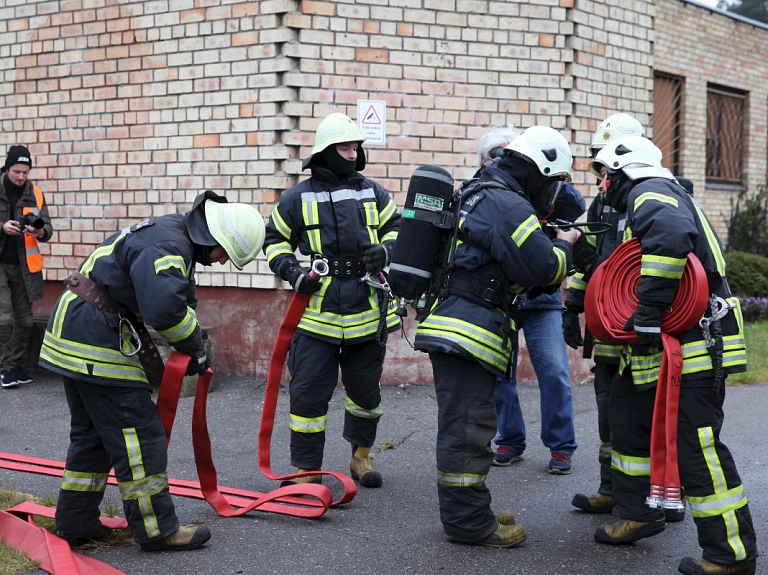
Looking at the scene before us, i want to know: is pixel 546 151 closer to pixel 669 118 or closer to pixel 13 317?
pixel 13 317

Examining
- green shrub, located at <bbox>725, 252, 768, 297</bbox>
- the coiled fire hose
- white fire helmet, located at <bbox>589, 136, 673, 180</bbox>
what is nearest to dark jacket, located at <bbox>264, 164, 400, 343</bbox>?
white fire helmet, located at <bbox>589, 136, 673, 180</bbox>

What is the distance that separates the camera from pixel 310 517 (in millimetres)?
4652

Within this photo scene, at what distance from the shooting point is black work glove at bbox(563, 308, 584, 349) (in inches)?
199

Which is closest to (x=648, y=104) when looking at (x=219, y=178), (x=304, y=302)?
(x=219, y=178)

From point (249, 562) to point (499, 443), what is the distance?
7.37 ft

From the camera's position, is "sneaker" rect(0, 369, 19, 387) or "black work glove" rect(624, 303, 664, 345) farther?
"sneaker" rect(0, 369, 19, 387)

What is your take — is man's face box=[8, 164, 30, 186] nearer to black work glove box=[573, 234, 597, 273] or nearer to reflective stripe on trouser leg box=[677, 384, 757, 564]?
black work glove box=[573, 234, 597, 273]

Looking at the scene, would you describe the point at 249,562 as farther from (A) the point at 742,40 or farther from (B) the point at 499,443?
(A) the point at 742,40

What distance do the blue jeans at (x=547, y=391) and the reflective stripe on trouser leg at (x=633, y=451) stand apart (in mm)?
1217

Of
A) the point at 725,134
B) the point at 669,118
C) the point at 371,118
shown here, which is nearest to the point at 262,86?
the point at 371,118

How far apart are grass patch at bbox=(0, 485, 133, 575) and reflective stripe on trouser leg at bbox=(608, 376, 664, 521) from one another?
2348 millimetres

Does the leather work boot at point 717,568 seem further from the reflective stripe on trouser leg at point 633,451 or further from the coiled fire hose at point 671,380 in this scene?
the reflective stripe on trouser leg at point 633,451

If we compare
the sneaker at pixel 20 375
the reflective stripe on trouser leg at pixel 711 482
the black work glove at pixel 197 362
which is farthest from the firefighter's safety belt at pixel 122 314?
the sneaker at pixel 20 375

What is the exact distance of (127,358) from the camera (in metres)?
4.12
